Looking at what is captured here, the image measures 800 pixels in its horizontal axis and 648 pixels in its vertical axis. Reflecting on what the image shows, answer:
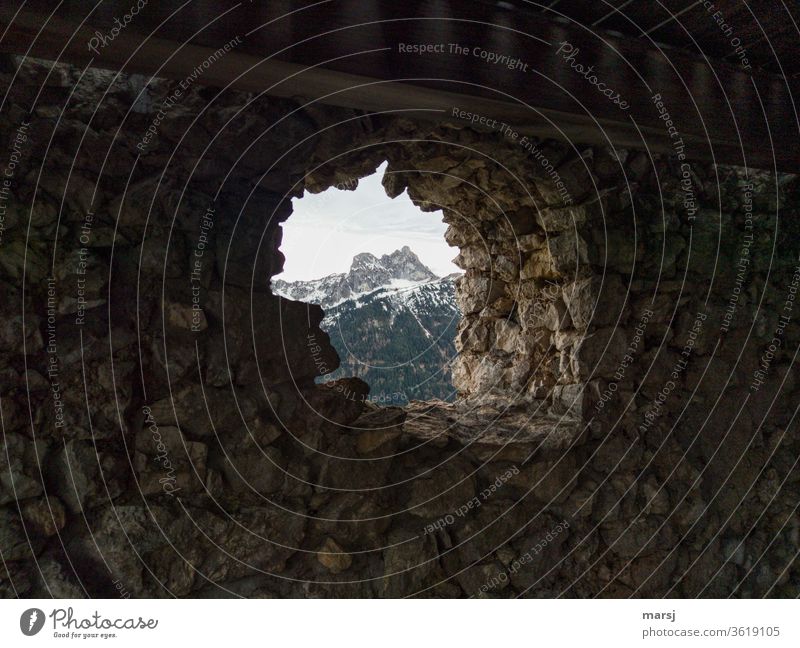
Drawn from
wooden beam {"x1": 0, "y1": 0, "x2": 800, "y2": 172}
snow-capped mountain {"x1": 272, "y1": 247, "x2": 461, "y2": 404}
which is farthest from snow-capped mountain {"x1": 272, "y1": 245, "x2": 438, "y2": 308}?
wooden beam {"x1": 0, "y1": 0, "x2": 800, "y2": 172}

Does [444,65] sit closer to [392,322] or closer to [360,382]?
[360,382]

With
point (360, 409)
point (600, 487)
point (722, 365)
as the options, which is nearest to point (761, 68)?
point (722, 365)

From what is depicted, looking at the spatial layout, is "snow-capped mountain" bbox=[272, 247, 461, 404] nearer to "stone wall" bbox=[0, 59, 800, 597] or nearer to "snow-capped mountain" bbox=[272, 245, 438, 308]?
"snow-capped mountain" bbox=[272, 245, 438, 308]

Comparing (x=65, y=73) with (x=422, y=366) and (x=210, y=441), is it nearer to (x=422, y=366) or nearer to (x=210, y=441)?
(x=210, y=441)

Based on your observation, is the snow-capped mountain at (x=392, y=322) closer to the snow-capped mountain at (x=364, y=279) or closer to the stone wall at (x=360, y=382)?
the snow-capped mountain at (x=364, y=279)

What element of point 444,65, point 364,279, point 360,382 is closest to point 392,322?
point 364,279

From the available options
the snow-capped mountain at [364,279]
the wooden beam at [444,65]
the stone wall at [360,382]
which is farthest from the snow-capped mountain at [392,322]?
the wooden beam at [444,65]
